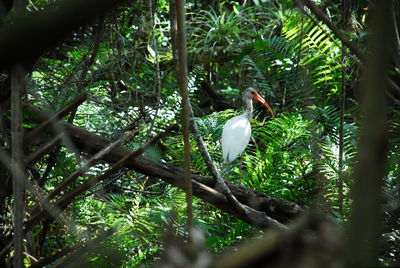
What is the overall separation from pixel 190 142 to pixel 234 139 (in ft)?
1.64

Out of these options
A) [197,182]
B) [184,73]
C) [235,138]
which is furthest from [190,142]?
[184,73]

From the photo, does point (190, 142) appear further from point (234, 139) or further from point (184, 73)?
point (184, 73)

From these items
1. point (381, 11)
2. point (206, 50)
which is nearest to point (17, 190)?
point (381, 11)

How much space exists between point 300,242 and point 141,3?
3.68 meters

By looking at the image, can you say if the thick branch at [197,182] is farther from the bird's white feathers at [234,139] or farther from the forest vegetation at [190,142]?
the bird's white feathers at [234,139]

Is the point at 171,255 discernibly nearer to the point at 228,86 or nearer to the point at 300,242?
the point at 300,242

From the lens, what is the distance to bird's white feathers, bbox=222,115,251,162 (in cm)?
500

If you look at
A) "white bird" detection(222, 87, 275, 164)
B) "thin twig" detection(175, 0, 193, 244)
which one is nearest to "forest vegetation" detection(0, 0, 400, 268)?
"thin twig" detection(175, 0, 193, 244)

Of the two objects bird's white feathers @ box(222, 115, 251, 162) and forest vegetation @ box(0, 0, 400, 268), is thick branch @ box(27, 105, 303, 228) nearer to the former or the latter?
forest vegetation @ box(0, 0, 400, 268)

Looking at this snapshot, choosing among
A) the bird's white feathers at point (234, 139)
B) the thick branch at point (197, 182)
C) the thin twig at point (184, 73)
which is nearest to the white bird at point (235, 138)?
the bird's white feathers at point (234, 139)

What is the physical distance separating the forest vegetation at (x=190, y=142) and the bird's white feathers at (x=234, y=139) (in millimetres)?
240

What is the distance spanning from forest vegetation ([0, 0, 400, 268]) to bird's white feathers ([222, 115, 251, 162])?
240 millimetres

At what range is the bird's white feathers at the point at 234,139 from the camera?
16.4ft

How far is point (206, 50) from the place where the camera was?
665 cm
